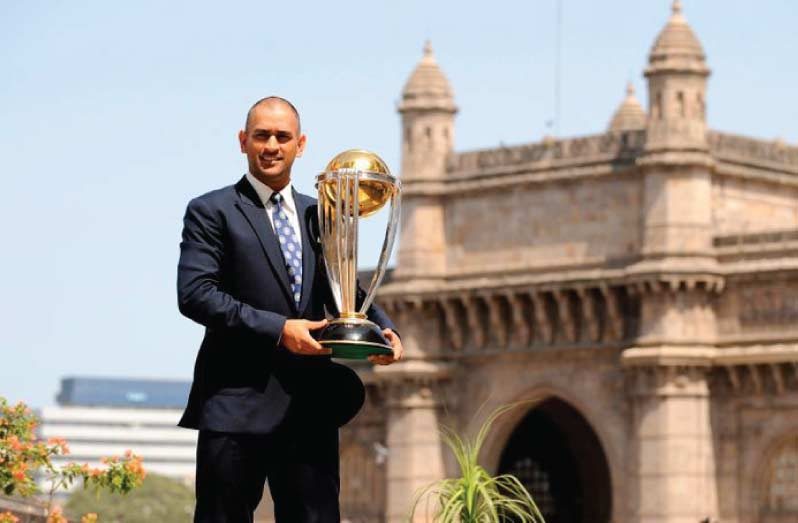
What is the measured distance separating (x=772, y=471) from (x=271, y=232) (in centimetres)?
4056

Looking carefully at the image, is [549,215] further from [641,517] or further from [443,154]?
[641,517]

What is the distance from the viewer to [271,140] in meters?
9.99

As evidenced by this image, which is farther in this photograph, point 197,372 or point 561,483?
point 561,483

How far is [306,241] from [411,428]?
146 feet

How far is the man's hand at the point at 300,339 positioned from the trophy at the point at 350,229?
1.6 inches

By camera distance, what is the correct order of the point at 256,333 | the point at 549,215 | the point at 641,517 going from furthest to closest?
1. the point at 549,215
2. the point at 641,517
3. the point at 256,333

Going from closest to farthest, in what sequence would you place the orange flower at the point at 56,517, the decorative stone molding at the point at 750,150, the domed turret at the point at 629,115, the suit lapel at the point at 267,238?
the suit lapel at the point at 267,238 → the orange flower at the point at 56,517 → the decorative stone molding at the point at 750,150 → the domed turret at the point at 629,115

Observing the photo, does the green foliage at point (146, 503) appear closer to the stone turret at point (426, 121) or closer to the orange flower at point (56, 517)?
the stone turret at point (426, 121)

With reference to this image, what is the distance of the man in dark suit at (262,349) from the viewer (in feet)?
31.8

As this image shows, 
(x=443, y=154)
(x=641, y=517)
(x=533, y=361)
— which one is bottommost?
(x=641, y=517)

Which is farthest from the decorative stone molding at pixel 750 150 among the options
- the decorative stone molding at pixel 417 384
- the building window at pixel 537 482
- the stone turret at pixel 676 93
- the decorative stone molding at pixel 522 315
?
the building window at pixel 537 482

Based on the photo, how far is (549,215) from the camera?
5319cm

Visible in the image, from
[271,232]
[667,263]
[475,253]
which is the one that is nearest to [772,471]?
[667,263]

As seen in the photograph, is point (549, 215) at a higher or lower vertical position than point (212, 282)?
higher
